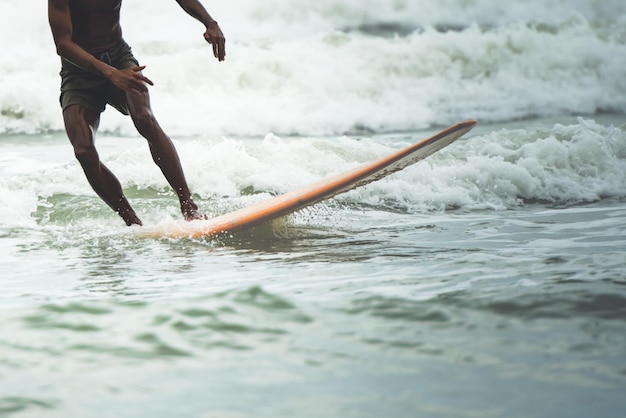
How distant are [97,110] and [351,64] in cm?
1037

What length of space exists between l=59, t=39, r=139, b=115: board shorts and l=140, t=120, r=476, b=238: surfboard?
675 millimetres

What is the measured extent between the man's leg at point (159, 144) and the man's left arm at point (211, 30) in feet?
1.30

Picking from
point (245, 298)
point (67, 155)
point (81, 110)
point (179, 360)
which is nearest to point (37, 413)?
point (179, 360)

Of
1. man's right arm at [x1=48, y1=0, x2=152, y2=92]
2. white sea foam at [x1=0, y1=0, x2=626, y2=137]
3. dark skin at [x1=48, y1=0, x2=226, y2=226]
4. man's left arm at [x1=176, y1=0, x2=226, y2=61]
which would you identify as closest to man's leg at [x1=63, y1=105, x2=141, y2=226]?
dark skin at [x1=48, y1=0, x2=226, y2=226]

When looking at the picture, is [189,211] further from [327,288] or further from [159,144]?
[327,288]

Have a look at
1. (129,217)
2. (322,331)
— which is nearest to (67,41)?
(129,217)

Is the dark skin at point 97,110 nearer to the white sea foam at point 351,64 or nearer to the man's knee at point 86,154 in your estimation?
the man's knee at point 86,154

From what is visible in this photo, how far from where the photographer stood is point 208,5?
15.4 m

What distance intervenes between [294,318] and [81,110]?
2120 mm

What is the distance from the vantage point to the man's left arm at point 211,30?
364 centimetres

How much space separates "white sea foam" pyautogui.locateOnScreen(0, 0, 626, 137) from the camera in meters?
12.4

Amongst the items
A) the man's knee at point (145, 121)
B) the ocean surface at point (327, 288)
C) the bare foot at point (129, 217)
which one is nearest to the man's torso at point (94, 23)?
the man's knee at point (145, 121)

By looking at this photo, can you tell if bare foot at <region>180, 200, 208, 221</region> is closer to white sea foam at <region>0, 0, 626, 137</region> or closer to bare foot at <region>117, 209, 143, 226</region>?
bare foot at <region>117, 209, 143, 226</region>

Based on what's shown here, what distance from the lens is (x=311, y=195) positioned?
3508 millimetres
